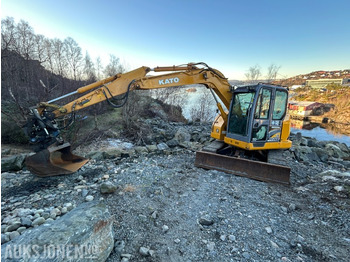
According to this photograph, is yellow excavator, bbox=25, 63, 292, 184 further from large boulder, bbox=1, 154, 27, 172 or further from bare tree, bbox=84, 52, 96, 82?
bare tree, bbox=84, 52, 96, 82

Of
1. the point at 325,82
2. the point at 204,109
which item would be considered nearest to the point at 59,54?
the point at 204,109

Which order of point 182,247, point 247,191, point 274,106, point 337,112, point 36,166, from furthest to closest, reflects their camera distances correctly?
point 337,112
point 274,106
point 247,191
point 36,166
point 182,247

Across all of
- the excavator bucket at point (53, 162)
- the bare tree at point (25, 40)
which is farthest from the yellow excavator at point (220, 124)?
the bare tree at point (25, 40)

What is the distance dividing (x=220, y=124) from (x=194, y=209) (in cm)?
339

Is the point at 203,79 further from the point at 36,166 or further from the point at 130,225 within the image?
the point at 36,166

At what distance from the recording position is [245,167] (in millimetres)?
4867

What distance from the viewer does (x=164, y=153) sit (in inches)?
254

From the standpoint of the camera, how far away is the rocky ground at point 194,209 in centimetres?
246

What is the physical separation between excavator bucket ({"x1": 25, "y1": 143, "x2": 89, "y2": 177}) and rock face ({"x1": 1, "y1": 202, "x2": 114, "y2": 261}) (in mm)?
2056

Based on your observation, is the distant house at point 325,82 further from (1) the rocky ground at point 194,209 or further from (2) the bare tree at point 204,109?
(1) the rocky ground at point 194,209

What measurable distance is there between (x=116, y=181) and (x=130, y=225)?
5.20 ft

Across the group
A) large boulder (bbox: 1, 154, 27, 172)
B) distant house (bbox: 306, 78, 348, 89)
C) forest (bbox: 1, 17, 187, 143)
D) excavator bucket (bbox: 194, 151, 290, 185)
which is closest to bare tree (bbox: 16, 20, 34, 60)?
forest (bbox: 1, 17, 187, 143)

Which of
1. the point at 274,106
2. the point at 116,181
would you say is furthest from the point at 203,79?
the point at 116,181

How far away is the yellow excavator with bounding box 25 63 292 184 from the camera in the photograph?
12.4 feet
